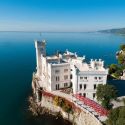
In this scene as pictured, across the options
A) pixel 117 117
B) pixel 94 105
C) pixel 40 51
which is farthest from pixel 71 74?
pixel 117 117

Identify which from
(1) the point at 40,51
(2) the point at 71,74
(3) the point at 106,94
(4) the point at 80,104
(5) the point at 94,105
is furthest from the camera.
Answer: (1) the point at 40,51

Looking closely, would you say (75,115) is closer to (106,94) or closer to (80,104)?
(80,104)

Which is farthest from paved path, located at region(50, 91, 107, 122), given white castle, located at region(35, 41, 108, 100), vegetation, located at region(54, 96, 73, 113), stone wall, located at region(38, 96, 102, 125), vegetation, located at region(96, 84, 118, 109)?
vegetation, located at region(96, 84, 118, 109)

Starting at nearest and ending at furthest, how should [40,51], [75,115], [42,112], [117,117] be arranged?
[117,117] → [75,115] → [42,112] → [40,51]

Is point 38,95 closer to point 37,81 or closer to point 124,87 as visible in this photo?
point 37,81

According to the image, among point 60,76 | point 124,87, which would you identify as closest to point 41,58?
point 60,76

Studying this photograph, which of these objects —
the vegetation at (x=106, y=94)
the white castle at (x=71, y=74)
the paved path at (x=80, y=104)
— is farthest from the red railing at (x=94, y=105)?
the white castle at (x=71, y=74)
